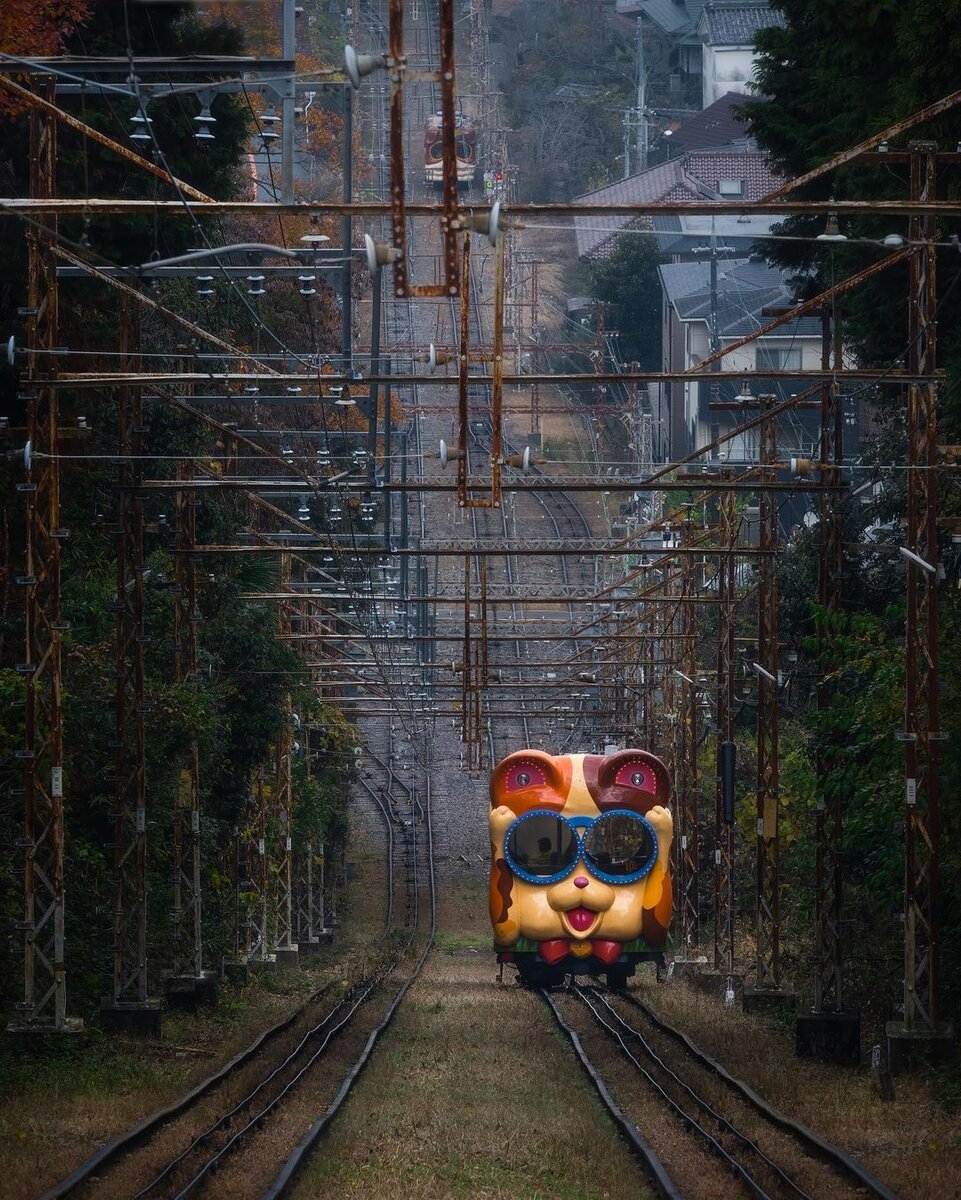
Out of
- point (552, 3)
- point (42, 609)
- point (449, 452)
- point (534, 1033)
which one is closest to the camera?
point (449, 452)

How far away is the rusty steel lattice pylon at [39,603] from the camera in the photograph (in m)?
19.5

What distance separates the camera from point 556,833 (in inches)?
1136

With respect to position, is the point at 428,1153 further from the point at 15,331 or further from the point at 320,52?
the point at 320,52

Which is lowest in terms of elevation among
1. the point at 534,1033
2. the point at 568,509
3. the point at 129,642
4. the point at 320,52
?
the point at 534,1033

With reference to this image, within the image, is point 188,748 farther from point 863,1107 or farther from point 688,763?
point 688,763

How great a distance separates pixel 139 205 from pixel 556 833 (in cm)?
1532

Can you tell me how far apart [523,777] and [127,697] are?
23.4ft

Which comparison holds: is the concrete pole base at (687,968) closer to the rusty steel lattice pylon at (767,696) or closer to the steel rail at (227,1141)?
the rusty steel lattice pylon at (767,696)

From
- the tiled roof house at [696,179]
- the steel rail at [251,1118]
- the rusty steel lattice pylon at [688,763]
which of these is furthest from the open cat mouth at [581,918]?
the tiled roof house at [696,179]

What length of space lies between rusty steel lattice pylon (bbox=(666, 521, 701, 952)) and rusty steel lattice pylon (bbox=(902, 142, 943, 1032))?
12918 mm

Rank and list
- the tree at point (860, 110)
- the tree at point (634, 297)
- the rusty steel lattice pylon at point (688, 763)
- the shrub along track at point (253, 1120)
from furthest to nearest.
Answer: the tree at point (634, 297) → the rusty steel lattice pylon at point (688, 763) → the tree at point (860, 110) → the shrub along track at point (253, 1120)

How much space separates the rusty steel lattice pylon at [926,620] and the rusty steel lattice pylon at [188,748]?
9878 mm

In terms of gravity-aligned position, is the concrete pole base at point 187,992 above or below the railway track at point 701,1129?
above

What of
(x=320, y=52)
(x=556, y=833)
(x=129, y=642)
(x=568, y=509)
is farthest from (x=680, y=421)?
(x=129, y=642)
